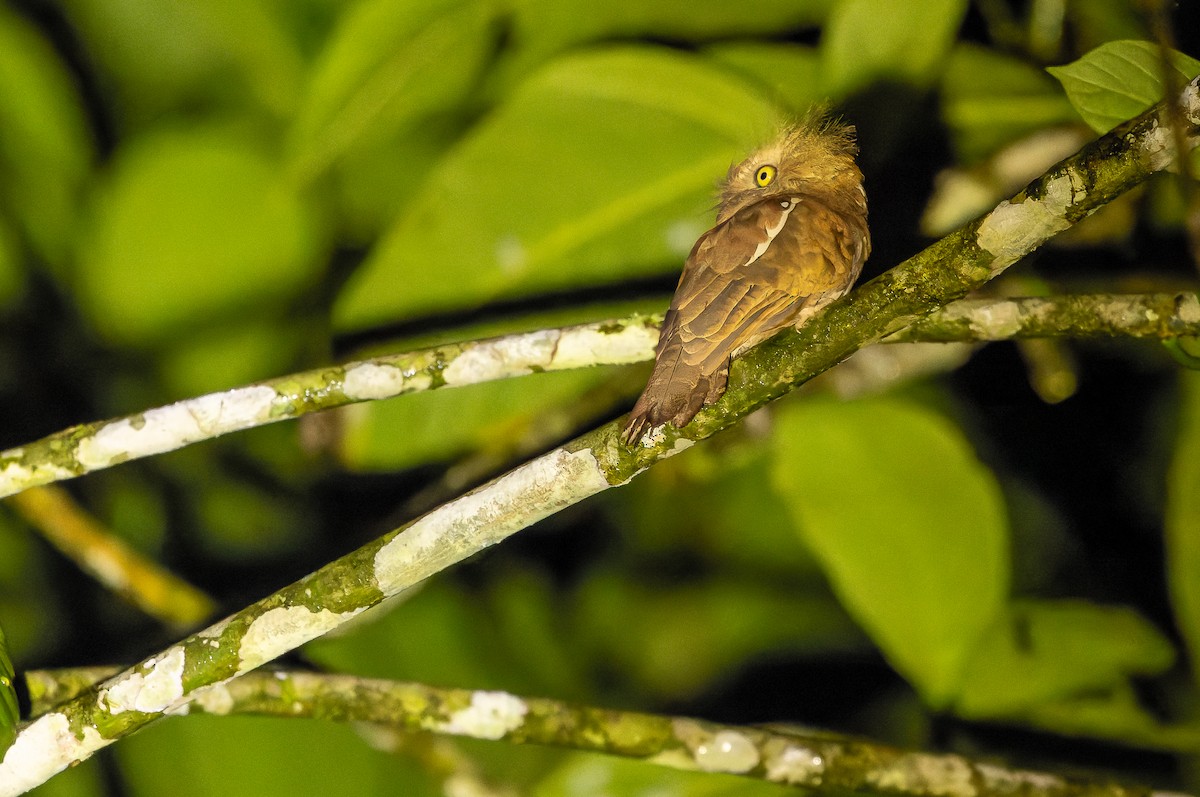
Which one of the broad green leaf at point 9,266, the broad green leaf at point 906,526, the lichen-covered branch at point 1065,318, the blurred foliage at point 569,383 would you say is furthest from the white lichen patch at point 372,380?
the broad green leaf at point 9,266

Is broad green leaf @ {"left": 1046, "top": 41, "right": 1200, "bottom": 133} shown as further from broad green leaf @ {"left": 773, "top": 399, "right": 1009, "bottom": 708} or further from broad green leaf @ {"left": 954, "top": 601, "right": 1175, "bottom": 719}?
broad green leaf @ {"left": 954, "top": 601, "right": 1175, "bottom": 719}

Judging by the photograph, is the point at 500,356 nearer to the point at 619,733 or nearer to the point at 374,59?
the point at 619,733

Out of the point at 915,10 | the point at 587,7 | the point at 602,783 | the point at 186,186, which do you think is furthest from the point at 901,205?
the point at 186,186

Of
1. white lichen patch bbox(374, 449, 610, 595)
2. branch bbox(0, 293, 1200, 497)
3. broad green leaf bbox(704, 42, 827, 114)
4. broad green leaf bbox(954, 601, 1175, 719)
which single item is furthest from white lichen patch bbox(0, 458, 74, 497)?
broad green leaf bbox(954, 601, 1175, 719)

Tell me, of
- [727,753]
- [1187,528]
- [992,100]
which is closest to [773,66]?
[992,100]

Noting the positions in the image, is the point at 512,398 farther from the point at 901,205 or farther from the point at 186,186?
the point at 186,186

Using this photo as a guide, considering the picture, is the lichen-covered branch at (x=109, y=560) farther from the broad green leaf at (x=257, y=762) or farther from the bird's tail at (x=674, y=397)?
the bird's tail at (x=674, y=397)
